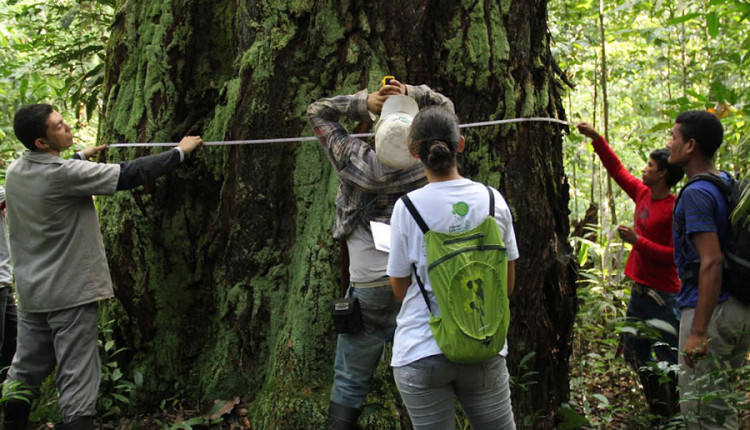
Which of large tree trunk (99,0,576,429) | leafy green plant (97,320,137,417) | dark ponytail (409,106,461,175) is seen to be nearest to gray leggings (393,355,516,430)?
dark ponytail (409,106,461,175)

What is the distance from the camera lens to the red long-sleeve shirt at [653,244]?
4.72 m

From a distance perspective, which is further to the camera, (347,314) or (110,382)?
(110,382)

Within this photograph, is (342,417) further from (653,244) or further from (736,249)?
(653,244)

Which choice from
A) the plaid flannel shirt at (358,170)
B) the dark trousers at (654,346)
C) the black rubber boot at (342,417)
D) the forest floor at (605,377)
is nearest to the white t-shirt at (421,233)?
the plaid flannel shirt at (358,170)

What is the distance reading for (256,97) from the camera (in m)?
4.44

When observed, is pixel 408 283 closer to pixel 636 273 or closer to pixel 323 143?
pixel 323 143

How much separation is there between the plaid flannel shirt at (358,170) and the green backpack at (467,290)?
64 cm

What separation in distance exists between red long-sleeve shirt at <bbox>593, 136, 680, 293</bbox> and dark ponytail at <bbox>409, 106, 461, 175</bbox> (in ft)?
7.92

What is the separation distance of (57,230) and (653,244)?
409cm

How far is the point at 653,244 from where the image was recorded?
4.72 metres

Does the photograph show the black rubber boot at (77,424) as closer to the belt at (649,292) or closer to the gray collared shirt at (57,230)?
the gray collared shirt at (57,230)

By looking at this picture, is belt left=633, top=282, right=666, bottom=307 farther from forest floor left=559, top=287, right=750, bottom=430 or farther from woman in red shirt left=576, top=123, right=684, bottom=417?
forest floor left=559, top=287, right=750, bottom=430

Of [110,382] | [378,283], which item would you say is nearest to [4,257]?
[110,382]

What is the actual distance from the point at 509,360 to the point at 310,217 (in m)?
1.64
